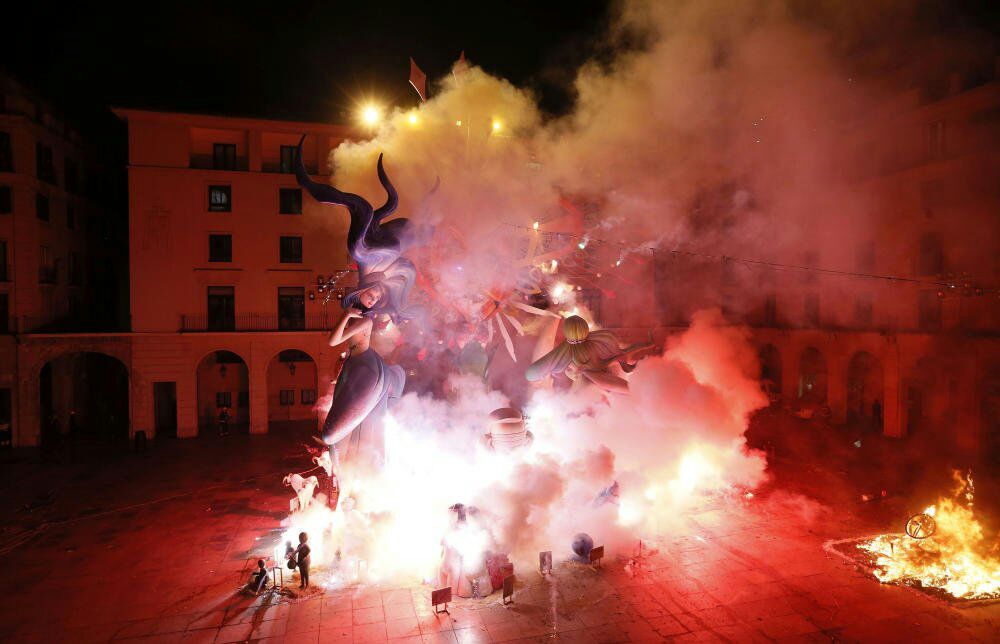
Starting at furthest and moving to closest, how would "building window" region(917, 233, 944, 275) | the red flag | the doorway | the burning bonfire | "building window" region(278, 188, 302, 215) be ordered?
A: the doorway
"building window" region(278, 188, 302, 215)
"building window" region(917, 233, 944, 275)
the red flag
the burning bonfire

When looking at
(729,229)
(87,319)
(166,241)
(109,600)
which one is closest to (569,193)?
(729,229)

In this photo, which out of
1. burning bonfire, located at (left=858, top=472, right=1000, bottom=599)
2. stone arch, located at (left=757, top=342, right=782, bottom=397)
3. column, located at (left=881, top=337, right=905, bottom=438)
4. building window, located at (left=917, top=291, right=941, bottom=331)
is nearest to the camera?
burning bonfire, located at (left=858, top=472, right=1000, bottom=599)

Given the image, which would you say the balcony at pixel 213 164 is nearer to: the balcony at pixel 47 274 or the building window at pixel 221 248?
the building window at pixel 221 248

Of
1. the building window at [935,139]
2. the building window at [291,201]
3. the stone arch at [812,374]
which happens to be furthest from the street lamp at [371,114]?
the stone arch at [812,374]

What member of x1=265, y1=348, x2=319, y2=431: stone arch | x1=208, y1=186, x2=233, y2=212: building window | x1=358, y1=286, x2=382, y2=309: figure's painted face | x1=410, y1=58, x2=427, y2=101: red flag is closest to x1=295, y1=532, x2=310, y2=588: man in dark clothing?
x1=358, y1=286, x2=382, y2=309: figure's painted face

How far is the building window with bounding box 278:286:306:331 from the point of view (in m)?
Answer: 24.6

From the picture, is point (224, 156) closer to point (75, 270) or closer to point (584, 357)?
point (75, 270)

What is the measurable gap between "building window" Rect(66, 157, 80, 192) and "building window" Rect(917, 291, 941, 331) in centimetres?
3554

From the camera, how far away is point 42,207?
904 inches

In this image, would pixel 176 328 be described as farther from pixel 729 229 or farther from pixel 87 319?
pixel 729 229

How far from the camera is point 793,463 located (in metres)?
17.7

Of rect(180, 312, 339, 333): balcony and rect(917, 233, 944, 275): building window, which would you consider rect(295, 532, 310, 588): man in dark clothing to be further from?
rect(917, 233, 944, 275): building window

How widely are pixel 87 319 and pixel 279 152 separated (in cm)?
1229

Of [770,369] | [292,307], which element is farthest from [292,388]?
[770,369]
